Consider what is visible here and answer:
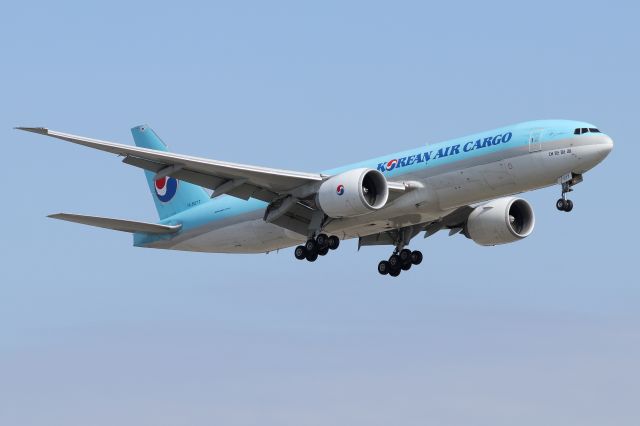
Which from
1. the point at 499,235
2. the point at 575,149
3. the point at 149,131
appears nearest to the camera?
the point at 575,149

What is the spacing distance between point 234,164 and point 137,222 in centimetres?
726

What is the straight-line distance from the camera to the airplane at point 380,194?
4903 cm

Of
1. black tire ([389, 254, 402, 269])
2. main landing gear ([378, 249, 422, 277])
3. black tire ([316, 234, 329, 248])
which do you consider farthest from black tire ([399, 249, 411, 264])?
black tire ([316, 234, 329, 248])

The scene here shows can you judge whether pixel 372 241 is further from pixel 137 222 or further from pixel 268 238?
pixel 137 222

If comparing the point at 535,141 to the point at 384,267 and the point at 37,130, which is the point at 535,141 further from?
the point at 37,130

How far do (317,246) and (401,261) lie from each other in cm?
555

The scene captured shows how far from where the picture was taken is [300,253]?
174 feet

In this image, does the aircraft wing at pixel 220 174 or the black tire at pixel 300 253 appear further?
the black tire at pixel 300 253

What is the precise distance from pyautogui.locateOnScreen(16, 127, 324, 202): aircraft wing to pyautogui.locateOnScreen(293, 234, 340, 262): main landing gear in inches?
82.6

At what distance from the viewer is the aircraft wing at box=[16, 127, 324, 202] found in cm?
4912

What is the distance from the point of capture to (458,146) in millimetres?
50344

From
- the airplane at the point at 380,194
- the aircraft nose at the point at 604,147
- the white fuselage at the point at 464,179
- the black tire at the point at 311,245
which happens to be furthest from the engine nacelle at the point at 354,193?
the aircraft nose at the point at 604,147

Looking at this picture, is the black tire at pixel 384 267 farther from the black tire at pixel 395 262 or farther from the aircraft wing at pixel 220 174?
the aircraft wing at pixel 220 174

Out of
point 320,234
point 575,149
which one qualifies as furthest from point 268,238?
point 575,149
